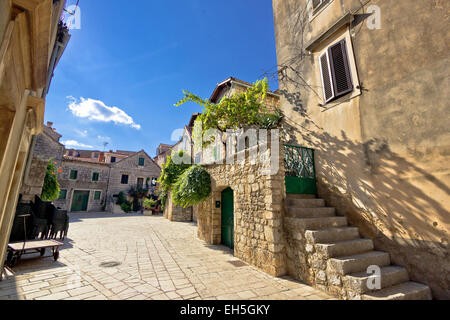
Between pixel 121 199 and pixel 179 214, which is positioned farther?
pixel 121 199

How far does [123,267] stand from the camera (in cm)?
439

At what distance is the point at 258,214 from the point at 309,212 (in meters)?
1.18

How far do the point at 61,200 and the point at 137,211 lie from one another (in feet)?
Answer: 24.3

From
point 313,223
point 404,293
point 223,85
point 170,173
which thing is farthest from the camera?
point 170,173

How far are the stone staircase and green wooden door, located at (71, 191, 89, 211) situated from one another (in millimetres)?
23860

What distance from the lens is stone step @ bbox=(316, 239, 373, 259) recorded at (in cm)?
345

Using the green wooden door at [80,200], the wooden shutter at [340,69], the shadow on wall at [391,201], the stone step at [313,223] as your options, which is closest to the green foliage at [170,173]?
the shadow on wall at [391,201]

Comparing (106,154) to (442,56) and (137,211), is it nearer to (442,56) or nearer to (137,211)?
(137,211)

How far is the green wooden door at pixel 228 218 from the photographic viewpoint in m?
6.58

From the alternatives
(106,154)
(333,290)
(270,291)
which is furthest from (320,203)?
(106,154)

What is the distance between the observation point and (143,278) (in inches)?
151

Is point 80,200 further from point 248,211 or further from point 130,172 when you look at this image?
point 248,211

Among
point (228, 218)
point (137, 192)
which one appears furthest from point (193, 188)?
point (137, 192)

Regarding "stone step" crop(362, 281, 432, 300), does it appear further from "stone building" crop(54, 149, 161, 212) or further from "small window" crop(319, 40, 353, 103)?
"stone building" crop(54, 149, 161, 212)
